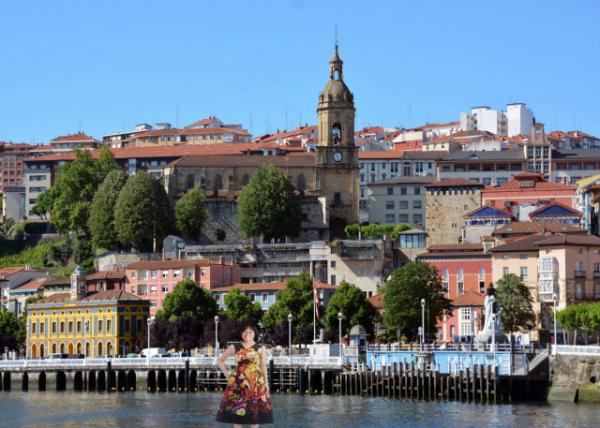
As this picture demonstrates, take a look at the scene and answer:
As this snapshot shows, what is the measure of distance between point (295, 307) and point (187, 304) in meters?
9.09

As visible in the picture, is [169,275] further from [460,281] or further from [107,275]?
[460,281]

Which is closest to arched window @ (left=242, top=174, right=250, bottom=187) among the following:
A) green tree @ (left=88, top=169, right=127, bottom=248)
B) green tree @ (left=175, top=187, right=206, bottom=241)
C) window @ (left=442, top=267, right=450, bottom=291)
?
green tree @ (left=175, top=187, right=206, bottom=241)

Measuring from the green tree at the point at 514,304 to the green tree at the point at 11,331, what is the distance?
153ft

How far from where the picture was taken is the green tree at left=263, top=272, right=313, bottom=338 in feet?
341

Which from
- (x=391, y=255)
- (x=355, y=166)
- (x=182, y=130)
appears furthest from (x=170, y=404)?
(x=182, y=130)

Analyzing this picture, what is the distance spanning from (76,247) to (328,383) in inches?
2349

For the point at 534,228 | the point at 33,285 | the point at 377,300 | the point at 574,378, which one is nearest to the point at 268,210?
the point at 377,300

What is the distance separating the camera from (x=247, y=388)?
127ft

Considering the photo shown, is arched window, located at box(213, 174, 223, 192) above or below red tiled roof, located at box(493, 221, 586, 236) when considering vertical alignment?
above

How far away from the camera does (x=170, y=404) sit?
7919cm

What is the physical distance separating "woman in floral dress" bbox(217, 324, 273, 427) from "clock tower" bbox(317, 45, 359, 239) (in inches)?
3734

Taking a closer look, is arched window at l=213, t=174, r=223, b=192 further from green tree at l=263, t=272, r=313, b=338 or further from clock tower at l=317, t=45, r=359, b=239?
green tree at l=263, t=272, r=313, b=338

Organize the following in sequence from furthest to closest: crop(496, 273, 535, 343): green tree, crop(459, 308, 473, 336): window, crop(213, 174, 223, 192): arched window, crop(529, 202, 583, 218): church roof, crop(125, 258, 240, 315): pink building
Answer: crop(213, 174, 223, 192): arched window
crop(125, 258, 240, 315): pink building
crop(529, 202, 583, 218): church roof
crop(459, 308, 473, 336): window
crop(496, 273, 535, 343): green tree

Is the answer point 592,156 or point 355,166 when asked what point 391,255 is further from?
point 592,156
